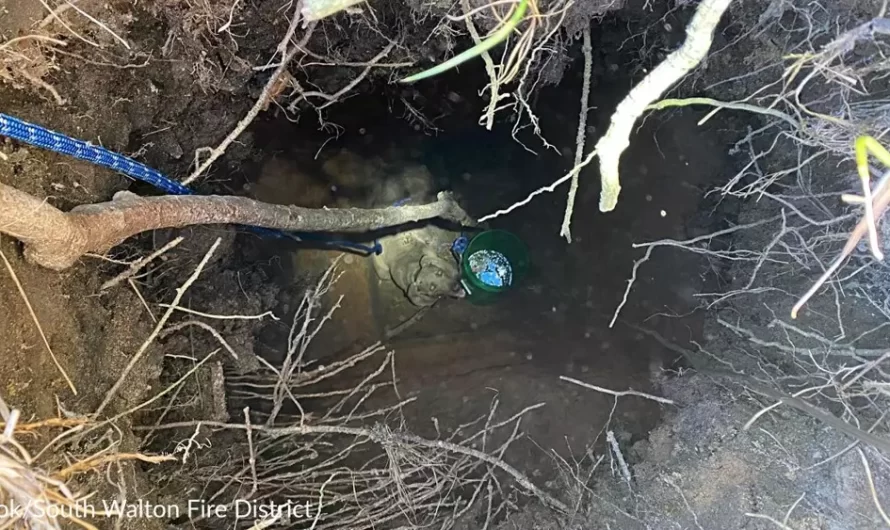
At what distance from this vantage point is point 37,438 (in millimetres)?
973

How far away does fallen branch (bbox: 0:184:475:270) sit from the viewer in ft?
2.85

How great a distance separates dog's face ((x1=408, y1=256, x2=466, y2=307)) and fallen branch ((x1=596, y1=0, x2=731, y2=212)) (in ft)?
4.63

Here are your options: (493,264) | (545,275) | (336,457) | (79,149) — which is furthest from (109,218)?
(545,275)

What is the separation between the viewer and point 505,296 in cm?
206

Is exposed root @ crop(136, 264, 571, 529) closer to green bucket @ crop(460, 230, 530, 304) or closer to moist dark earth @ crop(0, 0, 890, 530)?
moist dark earth @ crop(0, 0, 890, 530)

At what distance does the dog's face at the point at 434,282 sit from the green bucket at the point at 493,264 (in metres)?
0.04

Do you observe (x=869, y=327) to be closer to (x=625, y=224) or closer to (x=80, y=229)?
(x=625, y=224)

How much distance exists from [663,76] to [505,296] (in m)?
1.48

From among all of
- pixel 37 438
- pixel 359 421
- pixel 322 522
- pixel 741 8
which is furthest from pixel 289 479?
pixel 741 8

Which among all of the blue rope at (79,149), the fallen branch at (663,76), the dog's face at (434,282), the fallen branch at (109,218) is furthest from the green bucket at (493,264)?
the fallen branch at (663,76)

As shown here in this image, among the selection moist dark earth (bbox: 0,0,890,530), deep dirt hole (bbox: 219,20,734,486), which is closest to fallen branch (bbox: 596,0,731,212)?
moist dark earth (bbox: 0,0,890,530)

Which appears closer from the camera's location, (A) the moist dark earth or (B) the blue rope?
(B) the blue rope

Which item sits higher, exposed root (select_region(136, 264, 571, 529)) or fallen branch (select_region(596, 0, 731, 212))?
fallen branch (select_region(596, 0, 731, 212))

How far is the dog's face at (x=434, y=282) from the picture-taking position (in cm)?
203
